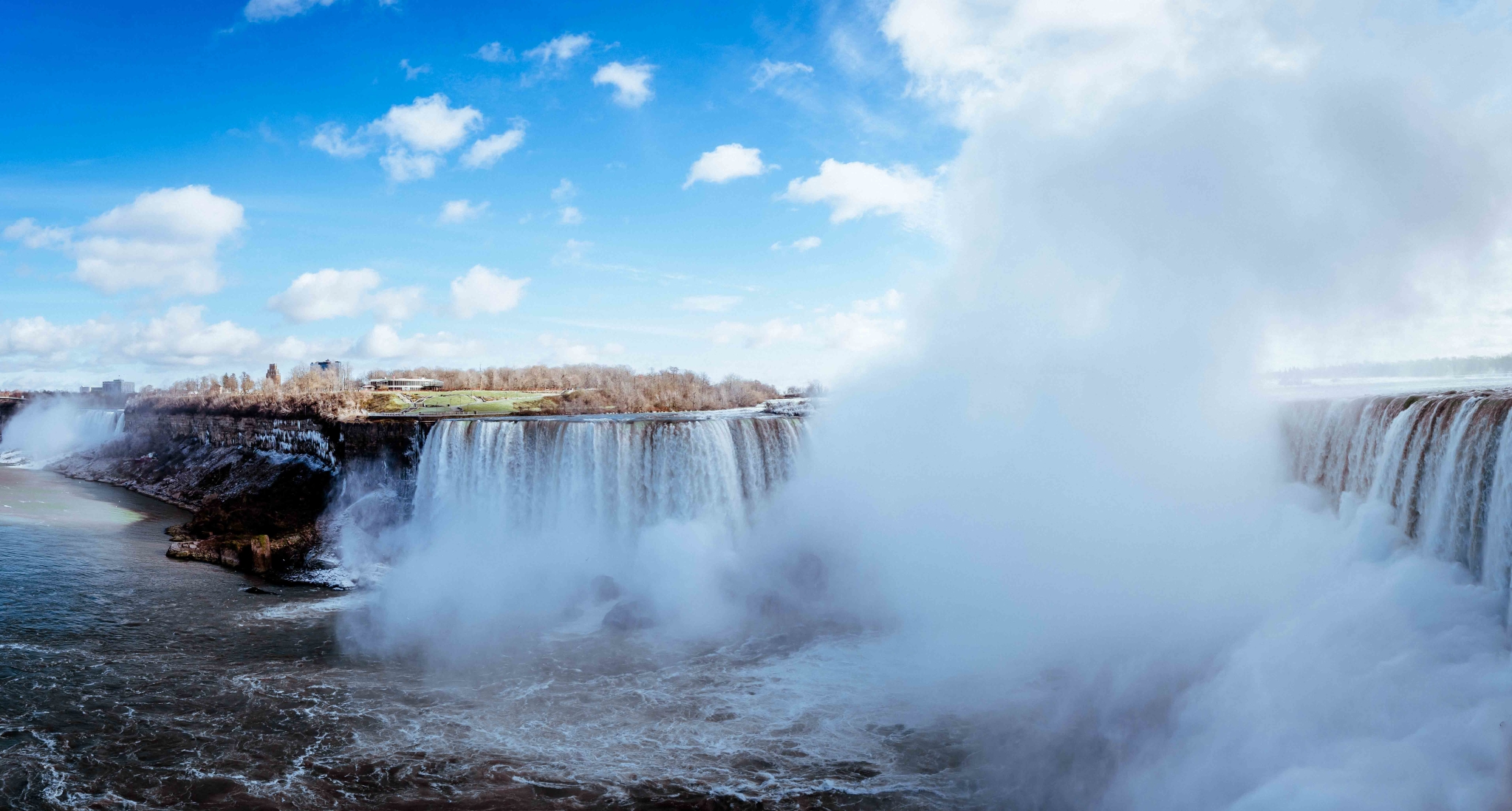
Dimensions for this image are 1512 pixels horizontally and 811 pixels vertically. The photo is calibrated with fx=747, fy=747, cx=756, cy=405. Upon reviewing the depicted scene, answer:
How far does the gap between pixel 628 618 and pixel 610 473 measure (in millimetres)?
6210

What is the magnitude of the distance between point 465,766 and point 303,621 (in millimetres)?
10252

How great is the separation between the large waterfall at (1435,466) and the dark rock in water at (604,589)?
1811 cm

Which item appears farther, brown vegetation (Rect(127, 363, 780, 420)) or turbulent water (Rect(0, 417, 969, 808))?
brown vegetation (Rect(127, 363, 780, 420))

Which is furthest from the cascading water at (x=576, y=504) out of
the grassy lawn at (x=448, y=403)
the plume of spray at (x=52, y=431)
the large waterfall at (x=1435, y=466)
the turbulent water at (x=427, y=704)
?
the plume of spray at (x=52, y=431)

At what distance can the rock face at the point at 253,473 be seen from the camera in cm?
2578

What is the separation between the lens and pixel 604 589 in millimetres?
21734

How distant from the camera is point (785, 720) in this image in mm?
13789

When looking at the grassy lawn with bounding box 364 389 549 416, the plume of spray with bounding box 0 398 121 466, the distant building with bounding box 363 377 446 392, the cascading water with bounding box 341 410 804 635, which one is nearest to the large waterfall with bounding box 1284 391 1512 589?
the cascading water with bounding box 341 410 804 635

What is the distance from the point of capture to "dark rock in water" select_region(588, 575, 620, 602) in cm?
2162

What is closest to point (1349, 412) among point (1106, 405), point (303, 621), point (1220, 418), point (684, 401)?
point (1220, 418)

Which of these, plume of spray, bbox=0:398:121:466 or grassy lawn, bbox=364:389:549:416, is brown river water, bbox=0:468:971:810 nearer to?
grassy lawn, bbox=364:389:549:416

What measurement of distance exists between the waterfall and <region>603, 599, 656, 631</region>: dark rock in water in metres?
4.50

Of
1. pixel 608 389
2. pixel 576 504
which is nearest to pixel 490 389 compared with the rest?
pixel 608 389

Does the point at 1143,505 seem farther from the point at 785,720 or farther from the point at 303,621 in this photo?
the point at 303,621
